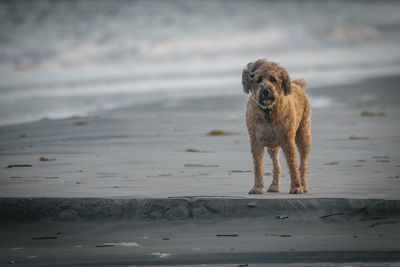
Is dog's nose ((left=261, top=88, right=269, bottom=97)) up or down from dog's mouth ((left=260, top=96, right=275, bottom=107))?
up

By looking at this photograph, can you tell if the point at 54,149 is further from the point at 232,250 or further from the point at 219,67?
the point at 219,67

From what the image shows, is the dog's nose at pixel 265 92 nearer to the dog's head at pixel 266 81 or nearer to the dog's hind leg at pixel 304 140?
the dog's head at pixel 266 81

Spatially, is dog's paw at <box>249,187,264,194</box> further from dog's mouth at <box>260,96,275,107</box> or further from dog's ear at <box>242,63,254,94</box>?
dog's ear at <box>242,63,254,94</box>

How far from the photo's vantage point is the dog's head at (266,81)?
8516 mm

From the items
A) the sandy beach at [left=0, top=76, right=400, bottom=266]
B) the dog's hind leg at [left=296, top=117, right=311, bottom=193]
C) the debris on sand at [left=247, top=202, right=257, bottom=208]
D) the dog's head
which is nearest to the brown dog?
the dog's head

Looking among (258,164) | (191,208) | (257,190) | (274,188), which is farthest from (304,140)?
(191,208)

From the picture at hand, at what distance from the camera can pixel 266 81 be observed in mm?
8562

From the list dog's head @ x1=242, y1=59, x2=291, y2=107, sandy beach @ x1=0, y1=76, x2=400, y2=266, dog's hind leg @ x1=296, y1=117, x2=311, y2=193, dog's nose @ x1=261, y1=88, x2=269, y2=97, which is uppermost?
dog's head @ x1=242, y1=59, x2=291, y2=107

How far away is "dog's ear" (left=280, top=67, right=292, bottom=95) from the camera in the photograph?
8752 millimetres

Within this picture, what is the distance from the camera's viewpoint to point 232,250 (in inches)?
273

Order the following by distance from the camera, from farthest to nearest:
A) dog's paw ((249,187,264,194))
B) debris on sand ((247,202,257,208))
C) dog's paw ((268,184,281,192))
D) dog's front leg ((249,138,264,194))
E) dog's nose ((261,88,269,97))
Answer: dog's paw ((268,184,281,192)) → dog's front leg ((249,138,264,194)) → dog's paw ((249,187,264,194)) → dog's nose ((261,88,269,97)) → debris on sand ((247,202,257,208))

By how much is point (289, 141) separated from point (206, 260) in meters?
2.57

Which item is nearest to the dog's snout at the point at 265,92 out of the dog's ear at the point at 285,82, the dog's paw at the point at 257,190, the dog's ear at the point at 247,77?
the dog's ear at the point at 247,77

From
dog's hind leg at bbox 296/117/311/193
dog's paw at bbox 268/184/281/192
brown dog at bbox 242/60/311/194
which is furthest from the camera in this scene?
dog's hind leg at bbox 296/117/311/193
